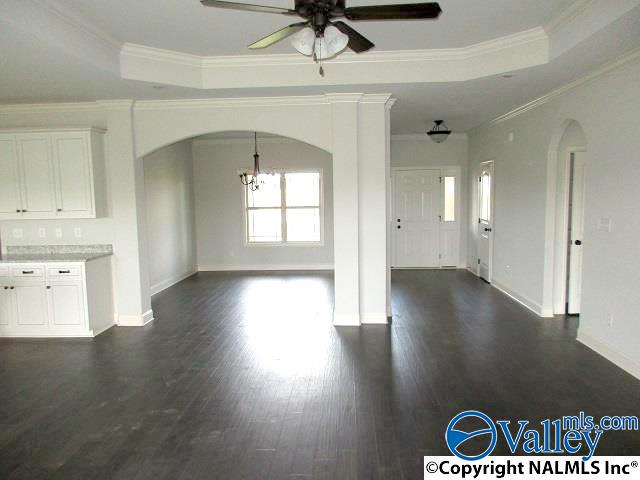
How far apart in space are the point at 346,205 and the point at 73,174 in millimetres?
3069

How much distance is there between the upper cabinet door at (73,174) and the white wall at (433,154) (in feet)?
18.4

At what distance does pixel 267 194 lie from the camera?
9.35 meters

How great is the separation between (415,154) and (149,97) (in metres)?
5.36

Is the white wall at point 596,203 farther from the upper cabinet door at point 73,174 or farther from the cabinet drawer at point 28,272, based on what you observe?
the cabinet drawer at point 28,272

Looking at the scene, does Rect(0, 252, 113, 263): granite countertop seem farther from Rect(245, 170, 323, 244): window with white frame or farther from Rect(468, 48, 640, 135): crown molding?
Rect(468, 48, 640, 135): crown molding

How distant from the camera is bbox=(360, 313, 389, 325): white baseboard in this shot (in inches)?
215

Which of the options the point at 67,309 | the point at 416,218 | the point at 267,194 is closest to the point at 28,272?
the point at 67,309

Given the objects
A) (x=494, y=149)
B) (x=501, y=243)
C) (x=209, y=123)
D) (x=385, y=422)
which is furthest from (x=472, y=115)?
(x=385, y=422)

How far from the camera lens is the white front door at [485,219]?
7.54 m

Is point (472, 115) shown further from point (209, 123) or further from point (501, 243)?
point (209, 123)

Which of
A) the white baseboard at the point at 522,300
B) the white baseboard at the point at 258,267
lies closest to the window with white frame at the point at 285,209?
the white baseboard at the point at 258,267

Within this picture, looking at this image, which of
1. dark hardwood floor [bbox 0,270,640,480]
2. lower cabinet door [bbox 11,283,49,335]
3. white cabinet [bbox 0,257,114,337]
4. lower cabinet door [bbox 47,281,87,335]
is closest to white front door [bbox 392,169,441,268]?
dark hardwood floor [bbox 0,270,640,480]

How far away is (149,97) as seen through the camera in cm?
511

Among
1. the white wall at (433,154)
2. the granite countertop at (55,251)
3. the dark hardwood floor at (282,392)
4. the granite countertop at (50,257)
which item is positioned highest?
the white wall at (433,154)
